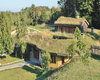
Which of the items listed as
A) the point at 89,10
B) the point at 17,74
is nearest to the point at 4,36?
the point at 17,74

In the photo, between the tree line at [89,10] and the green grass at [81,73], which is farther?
the tree line at [89,10]

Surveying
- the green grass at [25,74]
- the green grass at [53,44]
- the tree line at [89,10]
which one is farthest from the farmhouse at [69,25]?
the green grass at [25,74]

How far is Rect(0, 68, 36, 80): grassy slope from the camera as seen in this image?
823 inches

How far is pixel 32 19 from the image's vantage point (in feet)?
245

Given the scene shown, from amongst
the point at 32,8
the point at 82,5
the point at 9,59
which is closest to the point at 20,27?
the point at 9,59

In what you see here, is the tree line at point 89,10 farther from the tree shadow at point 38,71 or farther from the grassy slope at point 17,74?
the grassy slope at point 17,74

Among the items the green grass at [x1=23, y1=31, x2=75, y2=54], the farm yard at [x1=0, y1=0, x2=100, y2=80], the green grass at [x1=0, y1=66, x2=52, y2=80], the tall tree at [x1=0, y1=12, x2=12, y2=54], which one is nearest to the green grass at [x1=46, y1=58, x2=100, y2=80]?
the farm yard at [x1=0, y1=0, x2=100, y2=80]

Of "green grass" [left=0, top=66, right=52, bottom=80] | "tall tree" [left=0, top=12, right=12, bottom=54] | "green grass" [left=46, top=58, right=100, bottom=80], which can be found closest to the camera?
"green grass" [left=46, top=58, right=100, bottom=80]

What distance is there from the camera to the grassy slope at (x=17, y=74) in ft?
68.6

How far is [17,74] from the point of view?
22.2 meters

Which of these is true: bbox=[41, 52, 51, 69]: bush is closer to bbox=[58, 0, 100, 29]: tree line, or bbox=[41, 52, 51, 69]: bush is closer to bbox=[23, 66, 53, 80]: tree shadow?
bbox=[23, 66, 53, 80]: tree shadow

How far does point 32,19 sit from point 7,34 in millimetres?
48241

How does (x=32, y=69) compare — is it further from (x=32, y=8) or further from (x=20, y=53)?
(x=32, y=8)

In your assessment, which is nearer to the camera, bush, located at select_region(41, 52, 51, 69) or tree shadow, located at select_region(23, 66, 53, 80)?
bush, located at select_region(41, 52, 51, 69)
